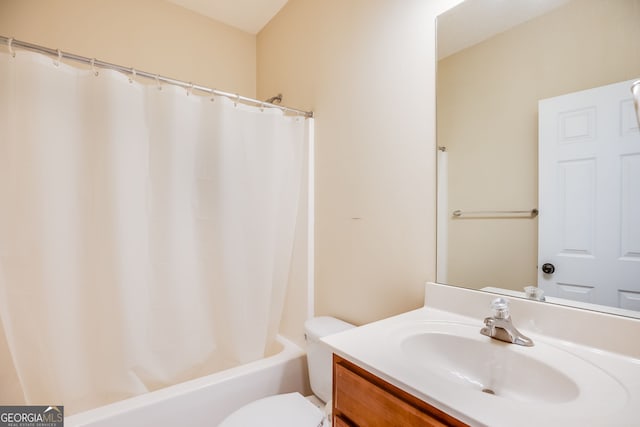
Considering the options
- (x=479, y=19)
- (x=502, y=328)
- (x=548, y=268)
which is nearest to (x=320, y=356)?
(x=502, y=328)

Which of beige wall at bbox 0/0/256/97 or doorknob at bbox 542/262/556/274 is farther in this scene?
beige wall at bbox 0/0/256/97

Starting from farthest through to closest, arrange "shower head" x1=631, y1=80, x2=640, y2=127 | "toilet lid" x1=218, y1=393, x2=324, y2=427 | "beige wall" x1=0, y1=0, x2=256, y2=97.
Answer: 1. "beige wall" x1=0, y1=0, x2=256, y2=97
2. "toilet lid" x1=218, y1=393, x2=324, y2=427
3. "shower head" x1=631, y1=80, x2=640, y2=127

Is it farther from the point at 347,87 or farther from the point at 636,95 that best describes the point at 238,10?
the point at 636,95

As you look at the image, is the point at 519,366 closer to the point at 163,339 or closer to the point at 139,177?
the point at 163,339

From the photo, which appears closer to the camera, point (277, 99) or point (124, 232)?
A: point (124, 232)

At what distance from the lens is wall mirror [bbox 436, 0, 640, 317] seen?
2.50 feet

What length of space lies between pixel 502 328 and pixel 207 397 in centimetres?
117

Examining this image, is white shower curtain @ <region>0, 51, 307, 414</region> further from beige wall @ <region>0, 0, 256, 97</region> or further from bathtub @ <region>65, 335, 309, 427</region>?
beige wall @ <region>0, 0, 256, 97</region>

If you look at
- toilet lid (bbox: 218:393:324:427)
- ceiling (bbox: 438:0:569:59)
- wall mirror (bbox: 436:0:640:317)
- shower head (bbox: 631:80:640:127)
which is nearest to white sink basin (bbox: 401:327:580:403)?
wall mirror (bbox: 436:0:640:317)

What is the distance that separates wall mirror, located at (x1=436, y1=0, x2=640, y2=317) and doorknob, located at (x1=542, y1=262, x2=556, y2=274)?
12 millimetres

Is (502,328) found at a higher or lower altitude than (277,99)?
lower

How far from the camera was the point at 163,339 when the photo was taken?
52.7 inches

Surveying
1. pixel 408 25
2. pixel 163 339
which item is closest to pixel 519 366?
pixel 408 25

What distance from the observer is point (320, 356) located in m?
1.34
